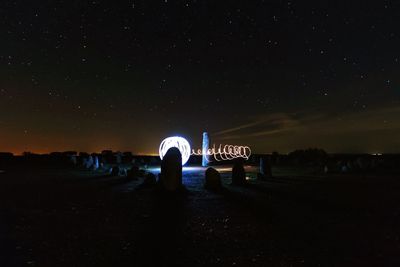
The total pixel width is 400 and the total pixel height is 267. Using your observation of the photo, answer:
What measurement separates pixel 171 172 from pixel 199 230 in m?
9.28

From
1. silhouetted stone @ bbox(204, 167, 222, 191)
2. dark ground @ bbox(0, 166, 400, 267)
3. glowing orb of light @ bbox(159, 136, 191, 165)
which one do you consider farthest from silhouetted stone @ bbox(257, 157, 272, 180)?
dark ground @ bbox(0, 166, 400, 267)

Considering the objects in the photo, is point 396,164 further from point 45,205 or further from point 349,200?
point 45,205

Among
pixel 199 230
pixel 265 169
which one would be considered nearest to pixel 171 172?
pixel 199 230

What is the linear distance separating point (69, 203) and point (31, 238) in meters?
5.74

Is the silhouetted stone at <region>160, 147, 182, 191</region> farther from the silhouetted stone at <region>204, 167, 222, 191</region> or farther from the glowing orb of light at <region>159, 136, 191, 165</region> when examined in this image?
the glowing orb of light at <region>159, 136, 191, 165</region>

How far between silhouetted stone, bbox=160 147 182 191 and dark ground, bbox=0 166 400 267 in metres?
1.97

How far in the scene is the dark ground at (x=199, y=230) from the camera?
744 centimetres

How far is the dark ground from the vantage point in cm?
744

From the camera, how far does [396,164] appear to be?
4275 centimetres

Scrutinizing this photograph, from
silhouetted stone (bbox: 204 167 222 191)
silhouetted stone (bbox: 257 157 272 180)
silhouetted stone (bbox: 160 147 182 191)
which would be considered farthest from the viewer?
silhouetted stone (bbox: 257 157 272 180)

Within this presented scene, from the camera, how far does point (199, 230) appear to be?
9875mm

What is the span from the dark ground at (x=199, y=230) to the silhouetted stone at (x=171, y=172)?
1975mm

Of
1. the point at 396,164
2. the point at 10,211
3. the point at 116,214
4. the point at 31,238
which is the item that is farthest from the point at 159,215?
the point at 396,164

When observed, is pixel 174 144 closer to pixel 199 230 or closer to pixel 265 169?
pixel 265 169
